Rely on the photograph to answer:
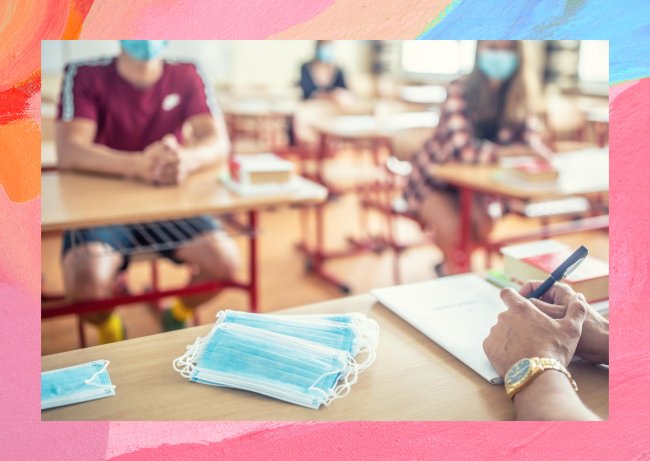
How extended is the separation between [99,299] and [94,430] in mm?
1250

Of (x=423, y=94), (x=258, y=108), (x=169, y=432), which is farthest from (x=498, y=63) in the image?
(x=423, y=94)

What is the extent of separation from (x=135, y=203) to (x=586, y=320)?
1.36 m

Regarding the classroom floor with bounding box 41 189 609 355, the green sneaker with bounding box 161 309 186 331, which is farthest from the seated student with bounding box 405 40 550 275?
the green sneaker with bounding box 161 309 186 331

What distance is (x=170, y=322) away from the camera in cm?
253

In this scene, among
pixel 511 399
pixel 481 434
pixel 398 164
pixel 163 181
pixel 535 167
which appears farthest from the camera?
pixel 398 164

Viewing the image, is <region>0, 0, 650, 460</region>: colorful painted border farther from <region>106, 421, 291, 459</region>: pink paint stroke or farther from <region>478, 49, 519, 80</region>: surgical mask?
<region>478, 49, 519, 80</region>: surgical mask

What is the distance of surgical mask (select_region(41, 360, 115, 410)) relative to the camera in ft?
3.01

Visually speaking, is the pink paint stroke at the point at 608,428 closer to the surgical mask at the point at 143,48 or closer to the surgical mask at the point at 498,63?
the surgical mask at the point at 143,48

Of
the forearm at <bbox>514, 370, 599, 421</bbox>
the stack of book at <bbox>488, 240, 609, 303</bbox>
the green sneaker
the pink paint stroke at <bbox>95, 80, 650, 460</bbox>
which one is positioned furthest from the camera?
the green sneaker

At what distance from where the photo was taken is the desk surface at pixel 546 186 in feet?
7.68

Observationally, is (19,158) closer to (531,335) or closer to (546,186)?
(531,335)

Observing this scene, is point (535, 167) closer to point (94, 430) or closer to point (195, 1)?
point (195, 1)

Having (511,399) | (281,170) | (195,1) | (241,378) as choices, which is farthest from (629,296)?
(281,170)

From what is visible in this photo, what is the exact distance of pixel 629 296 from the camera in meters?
1.05
